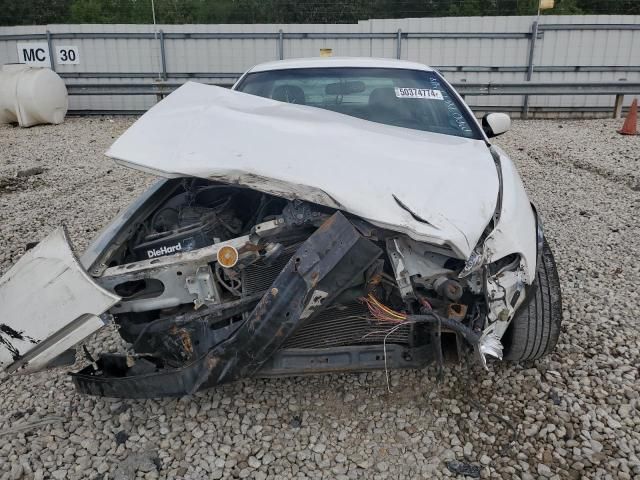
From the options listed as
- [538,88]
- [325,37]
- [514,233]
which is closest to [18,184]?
[514,233]

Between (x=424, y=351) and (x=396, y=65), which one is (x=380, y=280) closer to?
(x=424, y=351)

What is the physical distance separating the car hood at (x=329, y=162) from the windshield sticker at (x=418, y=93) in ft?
2.88

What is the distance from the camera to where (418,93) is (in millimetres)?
3844

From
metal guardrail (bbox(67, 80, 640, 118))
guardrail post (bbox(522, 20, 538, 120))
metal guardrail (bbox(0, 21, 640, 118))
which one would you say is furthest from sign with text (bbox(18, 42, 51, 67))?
guardrail post (bbox(522, 20, 538, 120))

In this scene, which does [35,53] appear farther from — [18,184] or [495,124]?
[495,124]

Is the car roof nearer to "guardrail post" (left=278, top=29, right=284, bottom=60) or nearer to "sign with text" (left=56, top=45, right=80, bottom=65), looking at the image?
"guardrail post" (left=278, top=29, right=284, bottom=60)

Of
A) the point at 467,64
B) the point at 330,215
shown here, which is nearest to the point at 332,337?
the point at 330,215

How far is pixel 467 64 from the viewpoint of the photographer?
1212 centimetres

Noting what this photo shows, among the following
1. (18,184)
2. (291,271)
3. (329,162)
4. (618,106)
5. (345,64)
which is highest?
(345,64)

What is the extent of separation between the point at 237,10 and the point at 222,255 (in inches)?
797

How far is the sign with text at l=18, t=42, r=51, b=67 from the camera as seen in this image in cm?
1249

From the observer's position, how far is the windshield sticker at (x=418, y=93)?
3820mm

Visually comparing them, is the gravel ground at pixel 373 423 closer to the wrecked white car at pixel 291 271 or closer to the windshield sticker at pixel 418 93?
the wrecked white car at pixel 291 271

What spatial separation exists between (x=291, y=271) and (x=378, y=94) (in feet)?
7.00
